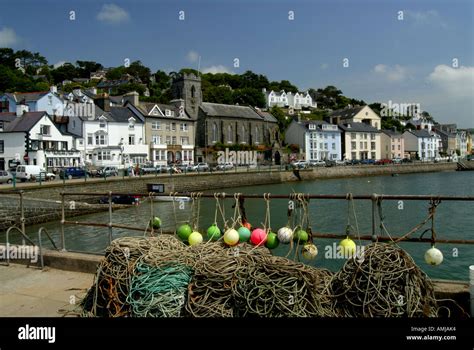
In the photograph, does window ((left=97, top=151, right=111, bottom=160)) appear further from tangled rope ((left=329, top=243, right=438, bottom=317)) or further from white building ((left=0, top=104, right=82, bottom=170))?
tangled rope ((left=329, top=243, right=438, bottom=317))

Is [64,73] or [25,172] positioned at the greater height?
[64,73]

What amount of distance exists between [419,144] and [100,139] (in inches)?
3081

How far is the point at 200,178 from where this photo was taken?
48375mm

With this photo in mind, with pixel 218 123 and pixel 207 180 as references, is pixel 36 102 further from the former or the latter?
pixel 218 123

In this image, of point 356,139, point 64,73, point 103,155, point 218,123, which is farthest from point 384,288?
point 64,73

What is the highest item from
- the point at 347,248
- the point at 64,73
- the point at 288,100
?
the point at 64,73

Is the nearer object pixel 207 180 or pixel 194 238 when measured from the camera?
pixel 194 238

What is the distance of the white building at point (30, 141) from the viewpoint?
44500 millimetres

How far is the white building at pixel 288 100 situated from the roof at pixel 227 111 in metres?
51.4

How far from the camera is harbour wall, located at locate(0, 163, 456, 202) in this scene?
31.6m

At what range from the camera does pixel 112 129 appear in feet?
186

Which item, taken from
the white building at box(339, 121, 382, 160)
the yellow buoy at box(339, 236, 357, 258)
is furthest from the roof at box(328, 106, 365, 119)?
the yellow buoy at box(339, 236, 357, 258)

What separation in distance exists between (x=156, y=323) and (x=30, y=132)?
46.5m

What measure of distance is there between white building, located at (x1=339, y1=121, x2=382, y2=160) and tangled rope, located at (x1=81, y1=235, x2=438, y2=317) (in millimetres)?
86764
